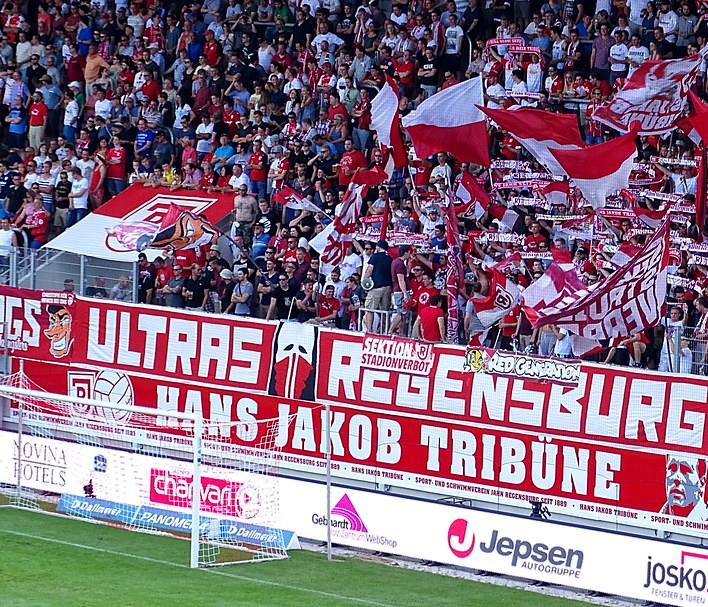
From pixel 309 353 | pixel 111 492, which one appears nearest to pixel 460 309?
pixel 309 353

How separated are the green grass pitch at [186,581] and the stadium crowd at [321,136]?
444 cm

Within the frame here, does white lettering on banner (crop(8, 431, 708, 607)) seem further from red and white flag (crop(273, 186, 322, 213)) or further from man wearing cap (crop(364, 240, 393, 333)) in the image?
red and white flag (crop(273, 186, 322, 213))

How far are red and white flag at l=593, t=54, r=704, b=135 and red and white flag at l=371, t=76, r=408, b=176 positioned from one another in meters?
3.16

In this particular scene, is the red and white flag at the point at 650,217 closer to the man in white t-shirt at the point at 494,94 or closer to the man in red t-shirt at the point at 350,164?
the man in white t-shirt at the point at 494,94

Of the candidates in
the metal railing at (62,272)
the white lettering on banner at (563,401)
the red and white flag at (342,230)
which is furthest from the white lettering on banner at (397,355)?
the metal railing at (62,272)

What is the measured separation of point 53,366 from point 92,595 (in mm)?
9262

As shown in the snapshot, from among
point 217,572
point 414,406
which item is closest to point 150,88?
point 414,406

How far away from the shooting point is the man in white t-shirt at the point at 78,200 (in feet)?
88.0

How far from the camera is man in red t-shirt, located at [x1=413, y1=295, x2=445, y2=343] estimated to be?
19.8 metres

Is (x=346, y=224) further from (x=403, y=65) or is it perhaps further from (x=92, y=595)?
(x=92, y=595)

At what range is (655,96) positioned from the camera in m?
19.2

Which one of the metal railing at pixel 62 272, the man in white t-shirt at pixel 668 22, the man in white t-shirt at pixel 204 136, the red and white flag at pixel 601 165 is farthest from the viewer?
the man in white t-shirt at pixel 204 136

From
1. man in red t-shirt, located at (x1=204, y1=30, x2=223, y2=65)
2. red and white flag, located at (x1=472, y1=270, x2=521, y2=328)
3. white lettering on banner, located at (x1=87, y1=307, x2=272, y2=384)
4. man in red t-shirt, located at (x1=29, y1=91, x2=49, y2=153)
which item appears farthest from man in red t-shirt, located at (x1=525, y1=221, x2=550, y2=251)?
man in red t-shirt, located at (x1=29, y1=91, x2=49, y2=153)

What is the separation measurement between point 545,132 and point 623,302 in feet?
9.83
